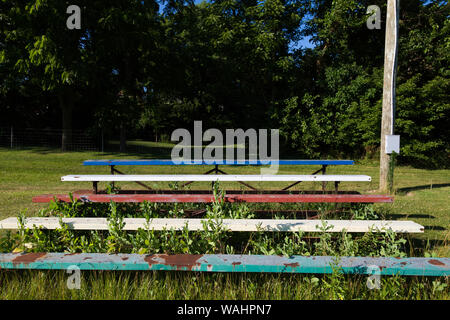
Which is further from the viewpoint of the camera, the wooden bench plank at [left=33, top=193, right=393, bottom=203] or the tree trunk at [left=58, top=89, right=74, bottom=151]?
the tree trunk at [left=58, top=89, right=74, bottom=151]

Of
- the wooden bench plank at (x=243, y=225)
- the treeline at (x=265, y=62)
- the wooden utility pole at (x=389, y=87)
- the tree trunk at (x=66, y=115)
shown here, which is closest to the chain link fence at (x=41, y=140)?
the tree trunk at (x=66, y=115)

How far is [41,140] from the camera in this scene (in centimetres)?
2048

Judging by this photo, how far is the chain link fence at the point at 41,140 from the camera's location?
1975 centimetres

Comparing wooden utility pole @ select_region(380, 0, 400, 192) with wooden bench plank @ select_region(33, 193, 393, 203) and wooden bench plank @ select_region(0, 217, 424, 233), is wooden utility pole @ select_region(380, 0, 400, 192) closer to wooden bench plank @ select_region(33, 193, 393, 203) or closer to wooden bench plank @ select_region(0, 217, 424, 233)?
wooden bench plank @ select_region(33, 193, 393, 203)

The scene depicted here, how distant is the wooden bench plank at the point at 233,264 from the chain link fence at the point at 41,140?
60.1 feet

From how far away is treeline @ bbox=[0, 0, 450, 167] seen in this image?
14.6m

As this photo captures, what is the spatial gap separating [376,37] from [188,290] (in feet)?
59.2

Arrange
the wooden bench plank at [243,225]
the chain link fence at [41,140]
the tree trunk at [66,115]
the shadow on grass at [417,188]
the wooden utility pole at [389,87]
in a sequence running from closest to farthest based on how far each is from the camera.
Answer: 1. the wooden bench plank at [243,225]
2. the wooden utility pole at [389,87]
3. the shadow on grass at [417,188]
4. the tree trunk at [66,115]
5. the chain link fence at [41,140]

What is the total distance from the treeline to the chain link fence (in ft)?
2.25

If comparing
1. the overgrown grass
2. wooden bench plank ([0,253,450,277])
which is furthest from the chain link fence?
wooden bench plank ([0,253,450,277])

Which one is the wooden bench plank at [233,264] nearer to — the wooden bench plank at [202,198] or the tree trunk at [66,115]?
the wooden bench plank at [202,198]

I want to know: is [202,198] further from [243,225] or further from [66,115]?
[66,115]

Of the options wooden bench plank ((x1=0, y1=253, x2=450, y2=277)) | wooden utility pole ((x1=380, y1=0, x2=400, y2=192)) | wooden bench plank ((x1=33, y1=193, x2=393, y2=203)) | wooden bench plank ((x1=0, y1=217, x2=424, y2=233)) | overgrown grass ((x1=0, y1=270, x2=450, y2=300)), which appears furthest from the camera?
wooden utility pole ((x1=380, y1=0, x2=400, y2=192))
